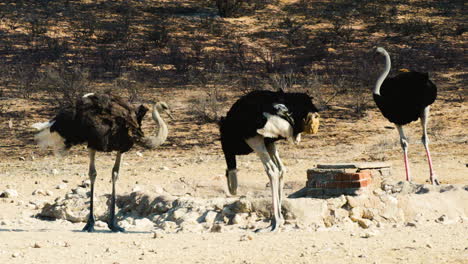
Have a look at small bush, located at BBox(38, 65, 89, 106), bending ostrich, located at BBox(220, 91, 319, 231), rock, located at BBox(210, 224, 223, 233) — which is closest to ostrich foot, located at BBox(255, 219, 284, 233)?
bending ostrich, located at BBox(220, 91, 319, 231)

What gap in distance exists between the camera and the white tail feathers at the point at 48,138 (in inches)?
348

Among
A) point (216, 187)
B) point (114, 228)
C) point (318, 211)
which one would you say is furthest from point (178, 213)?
point (216, 187)

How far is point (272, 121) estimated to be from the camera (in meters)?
7.91

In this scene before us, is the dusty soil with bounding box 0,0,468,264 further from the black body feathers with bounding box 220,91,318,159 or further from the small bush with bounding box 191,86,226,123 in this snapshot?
the black body feathers with bounding box 220,91,318,159

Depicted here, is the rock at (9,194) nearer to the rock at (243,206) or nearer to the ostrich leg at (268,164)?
the rock at (243,206)

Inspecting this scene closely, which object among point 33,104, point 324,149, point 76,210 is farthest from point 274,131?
point 33,104

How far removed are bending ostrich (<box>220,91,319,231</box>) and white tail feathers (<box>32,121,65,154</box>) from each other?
1.83 meters

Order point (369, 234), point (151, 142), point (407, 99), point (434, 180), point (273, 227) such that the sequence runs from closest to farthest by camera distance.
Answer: point (369, 234)
point (273, 227)
point (151, 142)
point (434, 180)
point (407, 99)

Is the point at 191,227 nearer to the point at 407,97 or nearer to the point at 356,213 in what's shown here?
the point at 356,213

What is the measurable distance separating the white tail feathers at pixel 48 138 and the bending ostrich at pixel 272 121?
183cm

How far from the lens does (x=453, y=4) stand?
23.8 meters

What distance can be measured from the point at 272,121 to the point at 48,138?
247 cm

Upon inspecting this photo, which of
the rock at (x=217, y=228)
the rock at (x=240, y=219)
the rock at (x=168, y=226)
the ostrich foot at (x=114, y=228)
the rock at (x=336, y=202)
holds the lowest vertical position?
the ostrich foot at (x=114, y=228)

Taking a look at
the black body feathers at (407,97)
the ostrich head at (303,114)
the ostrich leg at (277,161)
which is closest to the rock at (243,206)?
the ostrich leg at (277,161)
